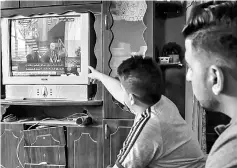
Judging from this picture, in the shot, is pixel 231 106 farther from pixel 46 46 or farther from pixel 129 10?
pixel 46 46

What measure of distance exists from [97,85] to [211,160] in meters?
2.26

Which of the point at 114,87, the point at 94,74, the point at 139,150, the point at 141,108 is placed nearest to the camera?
the point at 139,150

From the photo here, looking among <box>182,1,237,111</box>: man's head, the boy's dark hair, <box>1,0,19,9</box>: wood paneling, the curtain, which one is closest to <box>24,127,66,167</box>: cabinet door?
the curtain

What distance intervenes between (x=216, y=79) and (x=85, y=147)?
2306 mm

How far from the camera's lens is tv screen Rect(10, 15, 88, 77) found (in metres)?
2.93

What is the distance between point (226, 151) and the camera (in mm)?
612

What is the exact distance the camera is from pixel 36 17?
118 inches

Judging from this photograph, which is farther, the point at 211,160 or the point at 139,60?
the point at 139,60

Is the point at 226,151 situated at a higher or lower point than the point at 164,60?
lower

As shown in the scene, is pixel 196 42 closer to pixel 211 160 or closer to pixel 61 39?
pixel 211 160

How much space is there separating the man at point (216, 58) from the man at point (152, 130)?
53cm

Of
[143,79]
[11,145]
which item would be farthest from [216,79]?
[11,145]

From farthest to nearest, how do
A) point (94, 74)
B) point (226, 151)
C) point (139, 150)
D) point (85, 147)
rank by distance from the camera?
point (85, 147) → point (94, 74) → point (139, 150) → point (226, 151)

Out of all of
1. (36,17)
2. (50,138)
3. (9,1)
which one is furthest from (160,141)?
(9,1)
